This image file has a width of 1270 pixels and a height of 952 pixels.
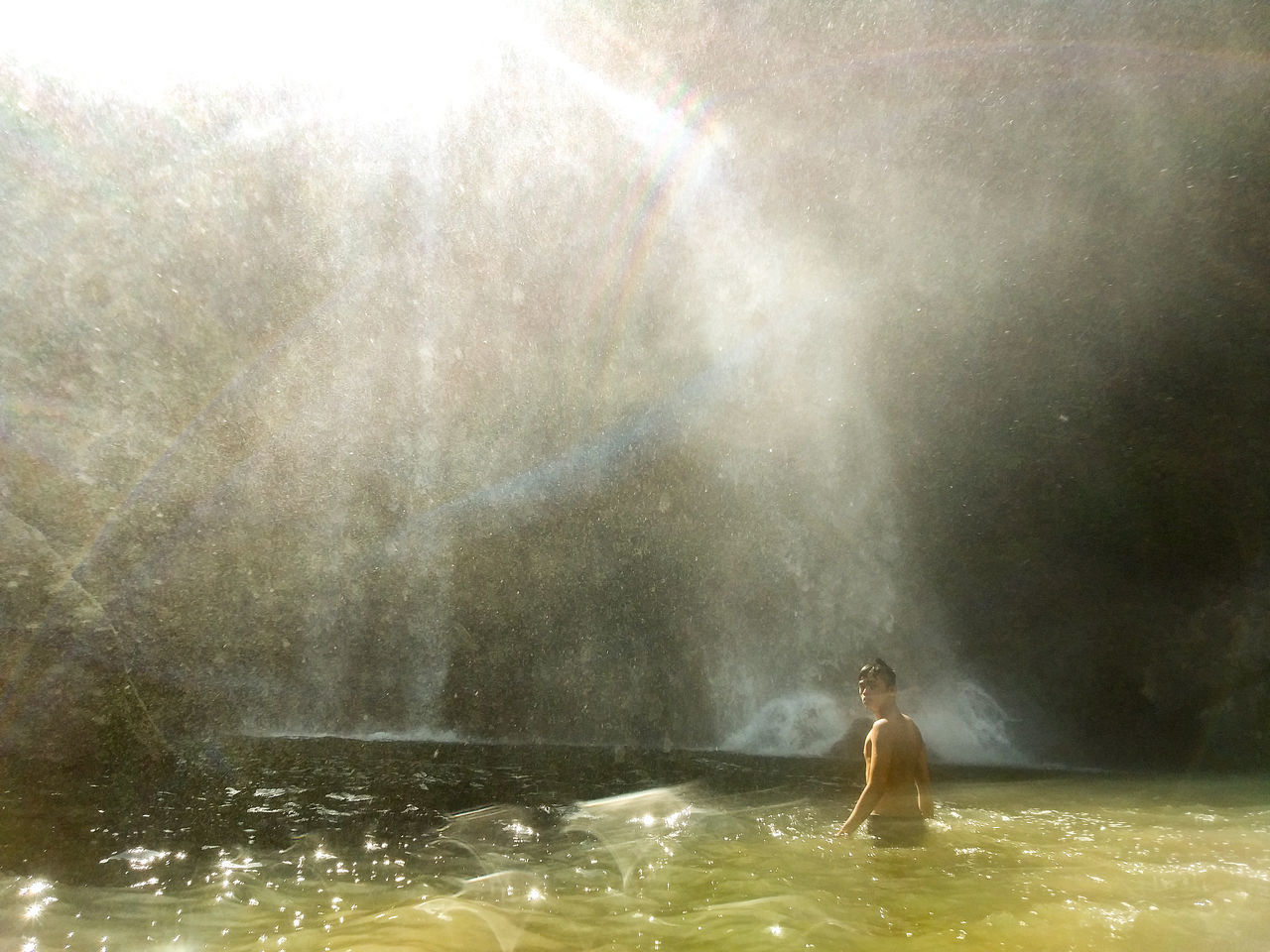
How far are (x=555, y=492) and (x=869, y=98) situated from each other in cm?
619

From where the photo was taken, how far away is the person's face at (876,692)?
530 centimetres

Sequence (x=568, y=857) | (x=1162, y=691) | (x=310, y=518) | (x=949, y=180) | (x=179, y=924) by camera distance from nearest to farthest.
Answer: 1. (x=179, y=924)
2. (x=568, y=857)
3. (x=310, y=518)
4. (x=949, y=180)
5. (x=1162, y=691)

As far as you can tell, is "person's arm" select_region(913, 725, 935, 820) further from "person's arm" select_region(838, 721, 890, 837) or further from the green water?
"person's arm" select_region(838, 721, 890, 837)

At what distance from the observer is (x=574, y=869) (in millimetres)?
4230

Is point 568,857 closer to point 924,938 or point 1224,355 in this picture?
point 924,938

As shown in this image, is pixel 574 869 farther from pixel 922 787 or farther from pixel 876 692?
pixel 922 787

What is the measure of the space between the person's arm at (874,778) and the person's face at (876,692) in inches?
5.1

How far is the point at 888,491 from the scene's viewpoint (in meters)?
11.6

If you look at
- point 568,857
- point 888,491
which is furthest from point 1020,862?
point 888,491

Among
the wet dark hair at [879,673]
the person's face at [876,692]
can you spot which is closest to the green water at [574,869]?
the person's face at [876,692]

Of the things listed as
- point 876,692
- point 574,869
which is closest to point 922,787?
point 876,692

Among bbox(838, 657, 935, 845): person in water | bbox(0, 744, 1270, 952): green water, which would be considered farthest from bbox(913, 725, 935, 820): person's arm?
bbox(0, 744, 1270, 952): green water

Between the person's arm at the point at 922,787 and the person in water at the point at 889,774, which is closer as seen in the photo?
the person in water at the point at 889,774

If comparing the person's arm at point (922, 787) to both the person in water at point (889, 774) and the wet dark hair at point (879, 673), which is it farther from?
the wet dark hair at point (879, 673)
